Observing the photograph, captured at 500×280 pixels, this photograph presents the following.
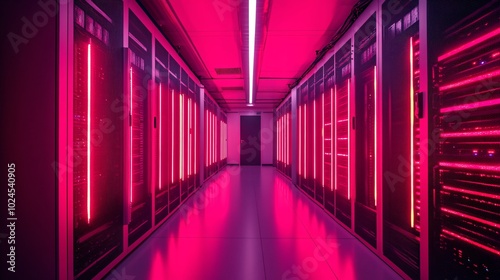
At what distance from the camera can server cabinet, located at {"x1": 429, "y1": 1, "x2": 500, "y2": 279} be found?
1360 mm

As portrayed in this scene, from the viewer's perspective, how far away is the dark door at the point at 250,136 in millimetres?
13648

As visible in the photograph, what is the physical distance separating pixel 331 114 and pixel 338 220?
153 centimetres

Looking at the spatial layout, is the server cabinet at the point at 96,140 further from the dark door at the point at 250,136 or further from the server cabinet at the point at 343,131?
the dark door at the point at 250,136

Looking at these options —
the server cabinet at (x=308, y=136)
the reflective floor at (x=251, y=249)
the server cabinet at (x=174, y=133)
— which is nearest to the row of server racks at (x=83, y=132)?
the reflective floor at (x=251, y=249)

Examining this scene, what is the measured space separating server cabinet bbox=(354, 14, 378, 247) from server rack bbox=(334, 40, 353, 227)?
216 mm

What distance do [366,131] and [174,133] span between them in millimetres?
2839

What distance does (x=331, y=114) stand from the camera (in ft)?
13.2

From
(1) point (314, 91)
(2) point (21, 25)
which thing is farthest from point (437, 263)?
(1) point (314, 91)

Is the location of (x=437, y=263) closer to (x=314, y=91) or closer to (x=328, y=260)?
(x=328, y=260)

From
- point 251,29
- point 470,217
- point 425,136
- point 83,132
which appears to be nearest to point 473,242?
point 470,217

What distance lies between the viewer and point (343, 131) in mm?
3605

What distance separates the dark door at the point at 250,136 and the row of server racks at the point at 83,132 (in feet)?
34.1

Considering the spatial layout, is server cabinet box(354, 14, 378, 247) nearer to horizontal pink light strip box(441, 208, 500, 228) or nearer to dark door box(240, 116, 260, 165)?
horizontal pink light strip box(441, 208, 500, 228)

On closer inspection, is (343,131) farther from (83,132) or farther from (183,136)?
(83,132)
